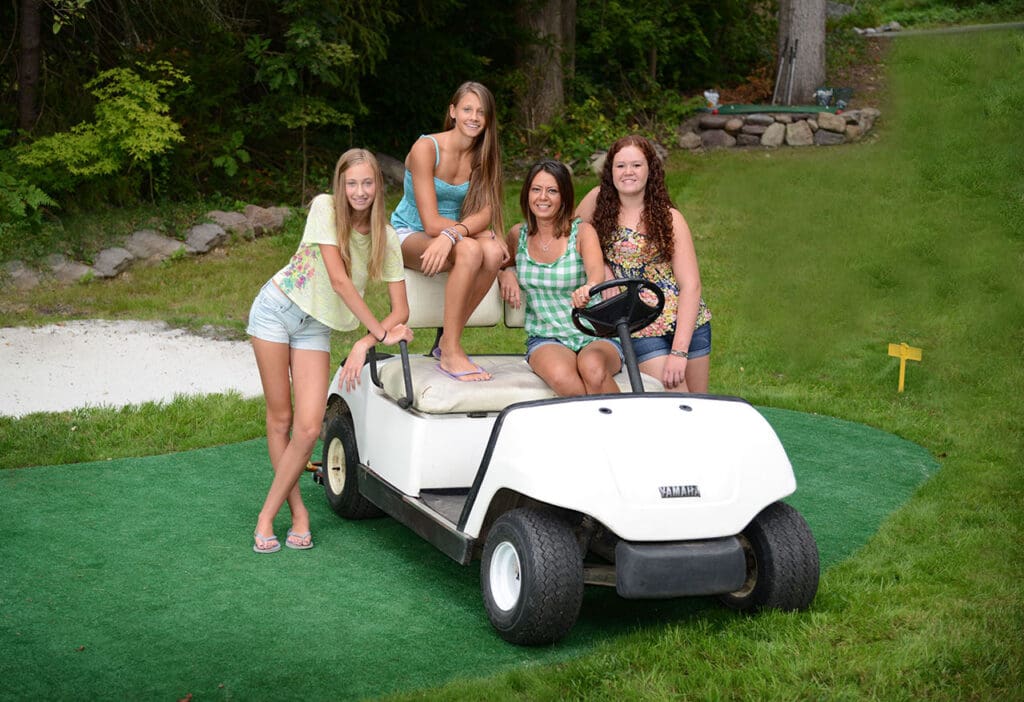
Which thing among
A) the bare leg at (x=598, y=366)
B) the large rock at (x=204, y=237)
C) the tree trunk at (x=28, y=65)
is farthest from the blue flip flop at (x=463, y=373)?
the tree trunk at (x=28, y=65)

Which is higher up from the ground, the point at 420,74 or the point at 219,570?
the point at 420,74

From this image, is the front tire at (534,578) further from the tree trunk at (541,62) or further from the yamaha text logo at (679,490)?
the tree trunk at (541,62)

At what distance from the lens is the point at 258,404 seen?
20.1 feet

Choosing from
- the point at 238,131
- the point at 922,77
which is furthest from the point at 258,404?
the point at 922,77

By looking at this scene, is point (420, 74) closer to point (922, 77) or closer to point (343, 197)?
point (922, 77)

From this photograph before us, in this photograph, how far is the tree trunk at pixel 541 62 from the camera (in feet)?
39.2

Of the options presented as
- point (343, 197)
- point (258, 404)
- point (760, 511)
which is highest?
point (343, 197)

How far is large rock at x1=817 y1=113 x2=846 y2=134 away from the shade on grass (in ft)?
23.0

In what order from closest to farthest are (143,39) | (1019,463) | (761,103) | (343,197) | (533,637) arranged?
(533,637), (343,197), (1019,463), (143,39), (761,103)

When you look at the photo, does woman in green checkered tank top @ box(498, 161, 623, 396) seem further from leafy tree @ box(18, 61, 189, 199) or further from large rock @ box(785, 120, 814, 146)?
large rock @ box(785, 120, 814, 146)

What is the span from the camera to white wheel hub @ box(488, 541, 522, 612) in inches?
134

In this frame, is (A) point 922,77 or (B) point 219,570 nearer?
(B) point 219,570

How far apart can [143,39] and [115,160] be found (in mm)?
1523

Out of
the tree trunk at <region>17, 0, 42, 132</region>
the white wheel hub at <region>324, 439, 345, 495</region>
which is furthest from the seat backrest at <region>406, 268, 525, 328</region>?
the tree trunk at <region>17, 0, 42, 132</region>
